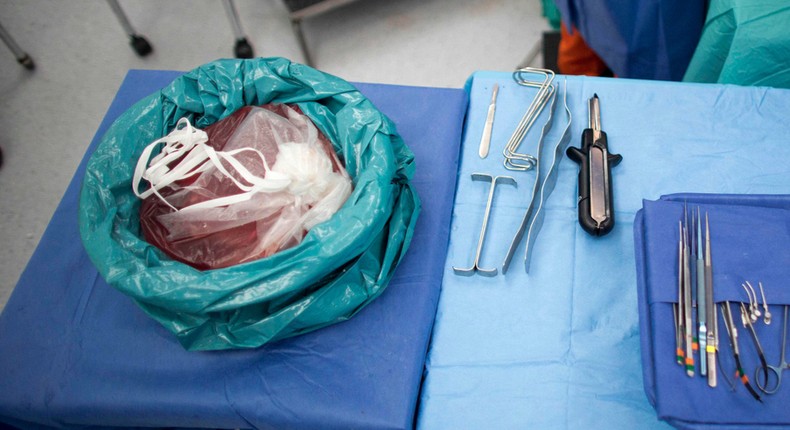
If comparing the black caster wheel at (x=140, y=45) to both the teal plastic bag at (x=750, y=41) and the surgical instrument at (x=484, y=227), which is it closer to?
the surgical instrument at (x=484, y=227)

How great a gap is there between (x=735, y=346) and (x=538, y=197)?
0.37m

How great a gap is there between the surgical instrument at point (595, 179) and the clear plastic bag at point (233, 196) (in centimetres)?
40

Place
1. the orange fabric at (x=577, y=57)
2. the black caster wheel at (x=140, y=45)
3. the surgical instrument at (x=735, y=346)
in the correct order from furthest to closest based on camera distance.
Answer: the black caster wheel at (x=140, y=45), the orange fabric at (x=577, y=57), the surgical instrument at (x=735, y=346)

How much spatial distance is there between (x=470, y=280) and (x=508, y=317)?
0.09 metres

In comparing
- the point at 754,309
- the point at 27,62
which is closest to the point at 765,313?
the point at 754,309

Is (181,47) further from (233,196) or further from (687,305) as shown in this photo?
(687,305)

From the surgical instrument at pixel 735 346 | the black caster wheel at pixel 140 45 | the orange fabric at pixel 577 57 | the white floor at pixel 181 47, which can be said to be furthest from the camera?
the black caster wheel at pixel 140 45

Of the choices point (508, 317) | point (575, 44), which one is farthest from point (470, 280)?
point (575, 44)

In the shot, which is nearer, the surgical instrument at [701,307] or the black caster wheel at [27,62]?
the surgical instrument at [701,307]

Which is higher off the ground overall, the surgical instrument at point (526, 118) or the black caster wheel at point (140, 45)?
the black caster wheel at point (140, 45)

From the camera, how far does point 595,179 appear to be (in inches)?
36.4

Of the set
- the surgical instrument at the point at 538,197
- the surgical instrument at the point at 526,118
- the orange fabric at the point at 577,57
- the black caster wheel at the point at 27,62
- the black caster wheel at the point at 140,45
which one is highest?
the black caster wheel at the point at 27,62

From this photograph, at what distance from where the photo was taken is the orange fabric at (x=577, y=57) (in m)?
1.50

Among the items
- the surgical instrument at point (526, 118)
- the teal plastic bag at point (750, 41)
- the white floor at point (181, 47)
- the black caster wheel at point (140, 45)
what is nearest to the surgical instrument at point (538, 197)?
the surgical instrument at point (526, 118)
